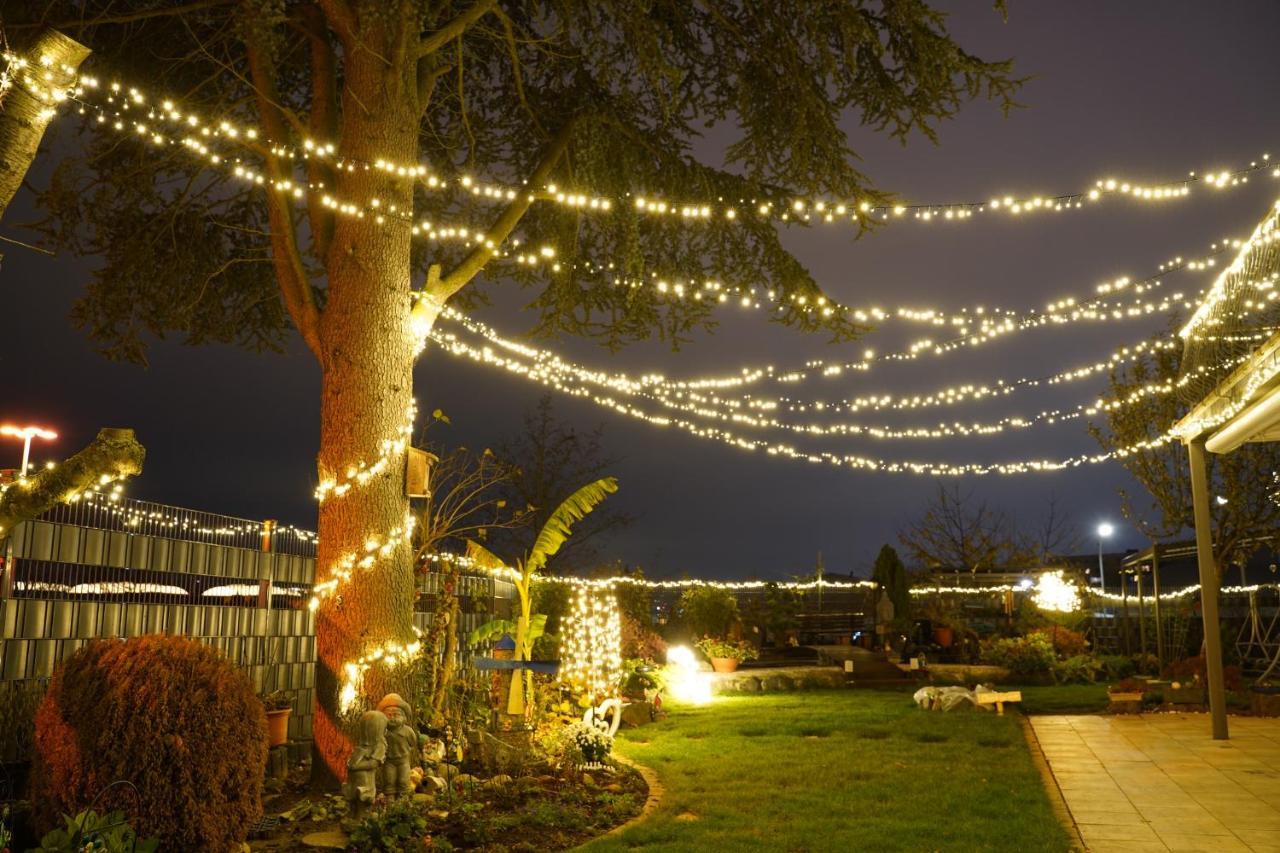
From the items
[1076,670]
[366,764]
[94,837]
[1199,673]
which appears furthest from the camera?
[1076,670]

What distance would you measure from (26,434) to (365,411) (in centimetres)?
245

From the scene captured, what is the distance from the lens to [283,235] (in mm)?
8805

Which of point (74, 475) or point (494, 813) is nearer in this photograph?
point (74, 475)

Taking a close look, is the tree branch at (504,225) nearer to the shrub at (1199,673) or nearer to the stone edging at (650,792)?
the stone edging at (650,792)

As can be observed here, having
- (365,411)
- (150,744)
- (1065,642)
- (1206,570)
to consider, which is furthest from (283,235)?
(1065,642)

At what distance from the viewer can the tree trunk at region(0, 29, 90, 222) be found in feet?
17.8

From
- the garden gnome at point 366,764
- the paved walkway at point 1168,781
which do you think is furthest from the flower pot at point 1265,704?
the garden gnome at point 366,764

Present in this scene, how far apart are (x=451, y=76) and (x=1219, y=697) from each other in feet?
33.7

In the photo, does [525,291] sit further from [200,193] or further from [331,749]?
[331,749]

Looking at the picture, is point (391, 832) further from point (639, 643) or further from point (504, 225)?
point (639, 643)

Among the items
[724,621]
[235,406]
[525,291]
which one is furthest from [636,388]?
[235,406]

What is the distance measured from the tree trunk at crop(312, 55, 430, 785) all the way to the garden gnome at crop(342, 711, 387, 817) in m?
1.51

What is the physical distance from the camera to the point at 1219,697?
9.73m

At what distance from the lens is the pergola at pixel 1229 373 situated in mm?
8086
